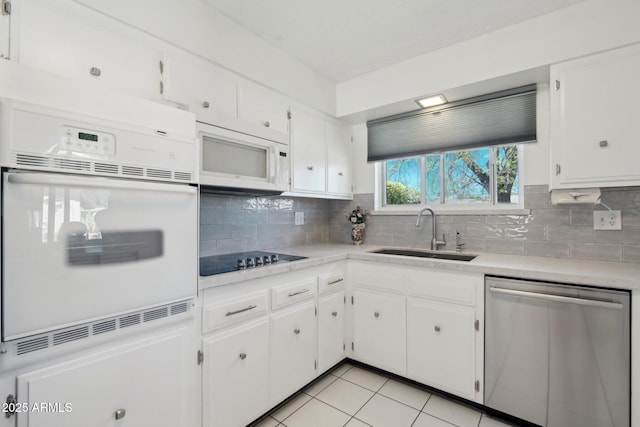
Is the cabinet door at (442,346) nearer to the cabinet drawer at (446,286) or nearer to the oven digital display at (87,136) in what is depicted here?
the cabinet drawer at (446,286)

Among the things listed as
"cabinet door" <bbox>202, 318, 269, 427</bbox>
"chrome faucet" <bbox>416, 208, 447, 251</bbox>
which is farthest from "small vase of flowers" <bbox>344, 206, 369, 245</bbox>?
"cabinet door" <bbox>202, 318, 269, 427</bbox>

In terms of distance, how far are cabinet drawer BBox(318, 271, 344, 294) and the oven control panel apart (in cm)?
148

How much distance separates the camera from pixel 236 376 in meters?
1.53

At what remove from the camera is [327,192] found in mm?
2658

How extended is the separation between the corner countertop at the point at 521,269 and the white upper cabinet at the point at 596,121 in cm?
49

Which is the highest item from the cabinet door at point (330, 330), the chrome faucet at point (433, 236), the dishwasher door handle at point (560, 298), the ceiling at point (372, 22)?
the ceiling at point (372, 22)

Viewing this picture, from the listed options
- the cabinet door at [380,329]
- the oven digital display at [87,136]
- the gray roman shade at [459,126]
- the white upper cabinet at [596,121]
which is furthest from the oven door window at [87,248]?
the white upper cabinet at [596,121]

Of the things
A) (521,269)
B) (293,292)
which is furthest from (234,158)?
(521,269)

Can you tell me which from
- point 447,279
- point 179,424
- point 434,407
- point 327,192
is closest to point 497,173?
point 447,279

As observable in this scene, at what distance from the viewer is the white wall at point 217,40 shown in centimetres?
143

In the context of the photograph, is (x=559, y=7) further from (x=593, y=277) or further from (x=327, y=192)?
(x=327, y=192)

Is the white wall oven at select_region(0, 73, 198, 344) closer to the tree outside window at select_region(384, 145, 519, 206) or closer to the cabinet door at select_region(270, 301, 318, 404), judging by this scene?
Answer: the cabinet door at select_region(270, 301, 318, 404)

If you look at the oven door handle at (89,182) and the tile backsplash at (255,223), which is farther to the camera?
the tile backsplash at (255,223)

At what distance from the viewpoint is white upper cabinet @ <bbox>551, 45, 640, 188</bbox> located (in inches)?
62.7
